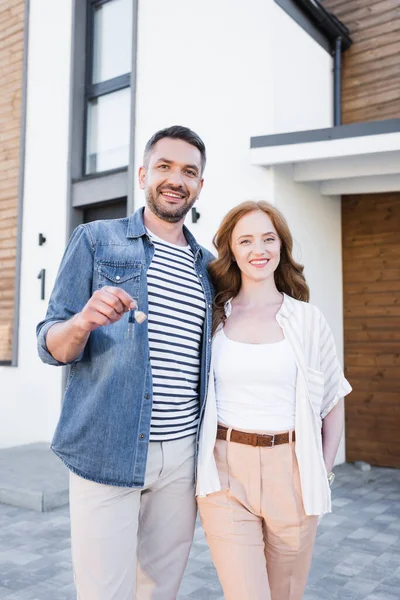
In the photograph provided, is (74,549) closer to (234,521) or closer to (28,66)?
(234,521)

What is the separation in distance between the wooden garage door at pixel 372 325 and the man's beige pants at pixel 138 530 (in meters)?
4.49

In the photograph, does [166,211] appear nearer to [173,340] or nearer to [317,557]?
[173,340]

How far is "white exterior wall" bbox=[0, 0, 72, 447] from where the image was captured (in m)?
6.96

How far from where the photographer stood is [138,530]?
196 cm

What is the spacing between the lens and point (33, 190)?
7.27m

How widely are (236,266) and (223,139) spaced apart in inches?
140

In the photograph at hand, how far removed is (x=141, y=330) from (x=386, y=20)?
229 inches

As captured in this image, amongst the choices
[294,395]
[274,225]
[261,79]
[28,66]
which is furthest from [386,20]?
[294,395]

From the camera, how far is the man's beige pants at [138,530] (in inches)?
68.4

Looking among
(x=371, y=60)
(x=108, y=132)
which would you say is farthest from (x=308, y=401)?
(x=108, y=132)

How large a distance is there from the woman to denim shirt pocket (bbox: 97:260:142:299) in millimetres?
429

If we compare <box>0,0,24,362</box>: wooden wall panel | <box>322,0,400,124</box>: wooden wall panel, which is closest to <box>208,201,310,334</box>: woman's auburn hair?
<box>322,0,400,124</box>: wooden wall panel

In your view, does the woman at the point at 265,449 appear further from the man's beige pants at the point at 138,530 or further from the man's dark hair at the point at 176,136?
the man's dark hair at the point at 176,136

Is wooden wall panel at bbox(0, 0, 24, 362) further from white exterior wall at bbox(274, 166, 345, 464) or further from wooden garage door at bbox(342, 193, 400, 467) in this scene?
wooden garage door at bbox(342, 193, 400, 467)
